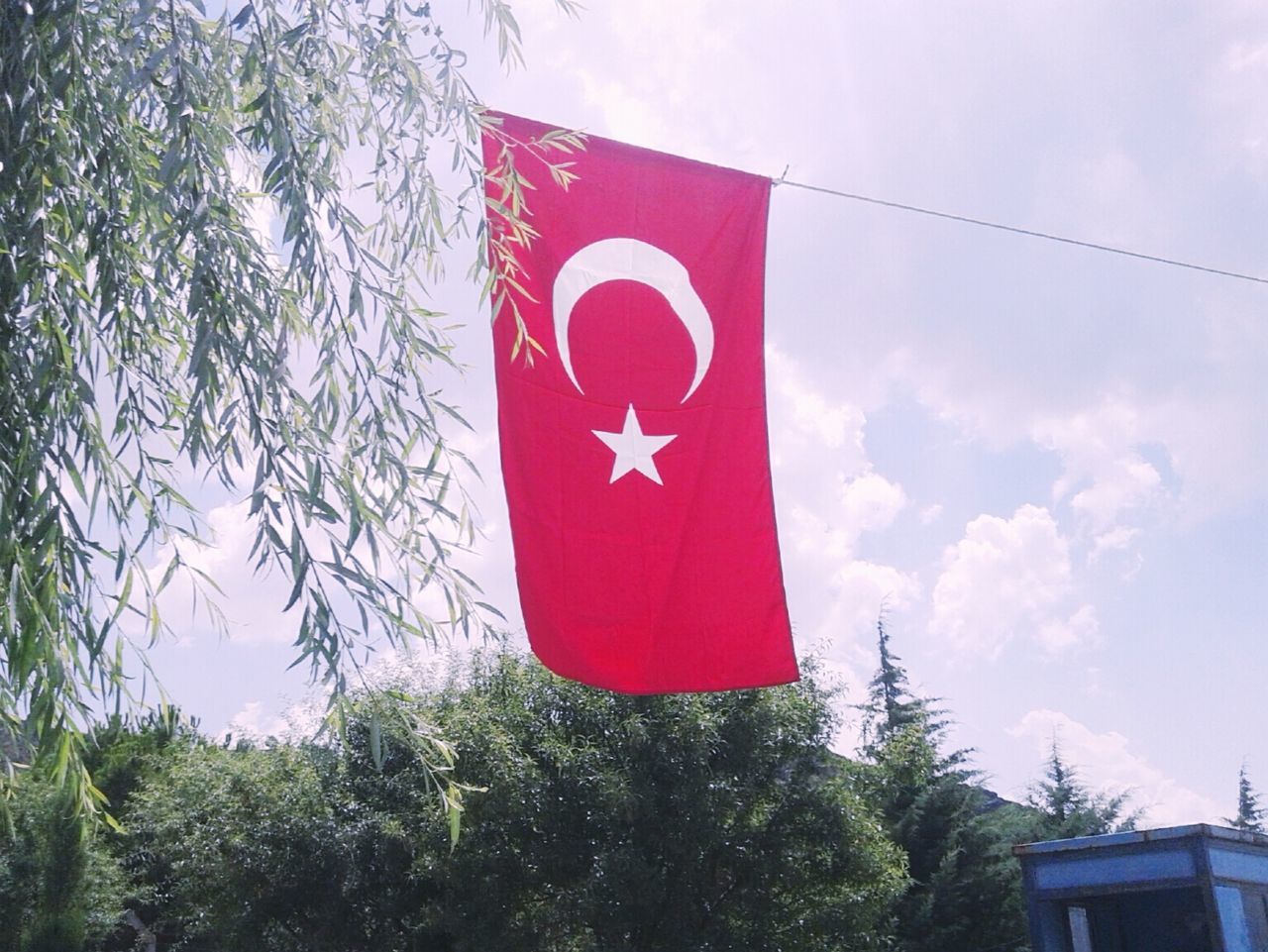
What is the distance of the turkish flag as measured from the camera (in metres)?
4.66

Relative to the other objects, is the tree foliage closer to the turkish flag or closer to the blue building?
the blue building

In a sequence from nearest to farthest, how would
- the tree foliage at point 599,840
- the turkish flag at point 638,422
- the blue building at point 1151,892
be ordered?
the turkish flag at point 638,422 < the blue building at point 1151,892 < the tree foliage at point 599,840

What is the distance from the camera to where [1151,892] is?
1372 cm

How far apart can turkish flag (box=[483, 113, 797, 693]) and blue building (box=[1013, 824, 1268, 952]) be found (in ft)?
31.2

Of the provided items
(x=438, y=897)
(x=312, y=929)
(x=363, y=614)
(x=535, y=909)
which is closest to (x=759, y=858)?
(x=535, y=909)

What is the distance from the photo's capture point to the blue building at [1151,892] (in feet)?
40.6

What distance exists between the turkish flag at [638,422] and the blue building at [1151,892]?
9506 millimetres

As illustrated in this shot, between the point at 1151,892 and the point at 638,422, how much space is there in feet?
37.3

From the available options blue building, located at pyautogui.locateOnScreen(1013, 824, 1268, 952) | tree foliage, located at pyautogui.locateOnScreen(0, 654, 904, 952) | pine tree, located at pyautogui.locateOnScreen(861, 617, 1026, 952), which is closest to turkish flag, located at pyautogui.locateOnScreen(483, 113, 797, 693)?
blue building, located at pyautogui.locateOnScreen(1013, 824, 1268, 952)

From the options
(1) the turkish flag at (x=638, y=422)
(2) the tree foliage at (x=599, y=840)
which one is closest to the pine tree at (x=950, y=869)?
(2) the tree foliage at (x=599, y=840)

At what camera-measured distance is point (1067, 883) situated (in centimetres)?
1358

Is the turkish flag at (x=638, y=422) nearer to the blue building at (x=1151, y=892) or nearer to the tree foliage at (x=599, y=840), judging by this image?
the blue building at (x=1151, y=892)

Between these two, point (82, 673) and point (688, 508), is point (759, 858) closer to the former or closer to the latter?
point (688, 508)

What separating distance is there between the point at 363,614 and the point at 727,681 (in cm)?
162
